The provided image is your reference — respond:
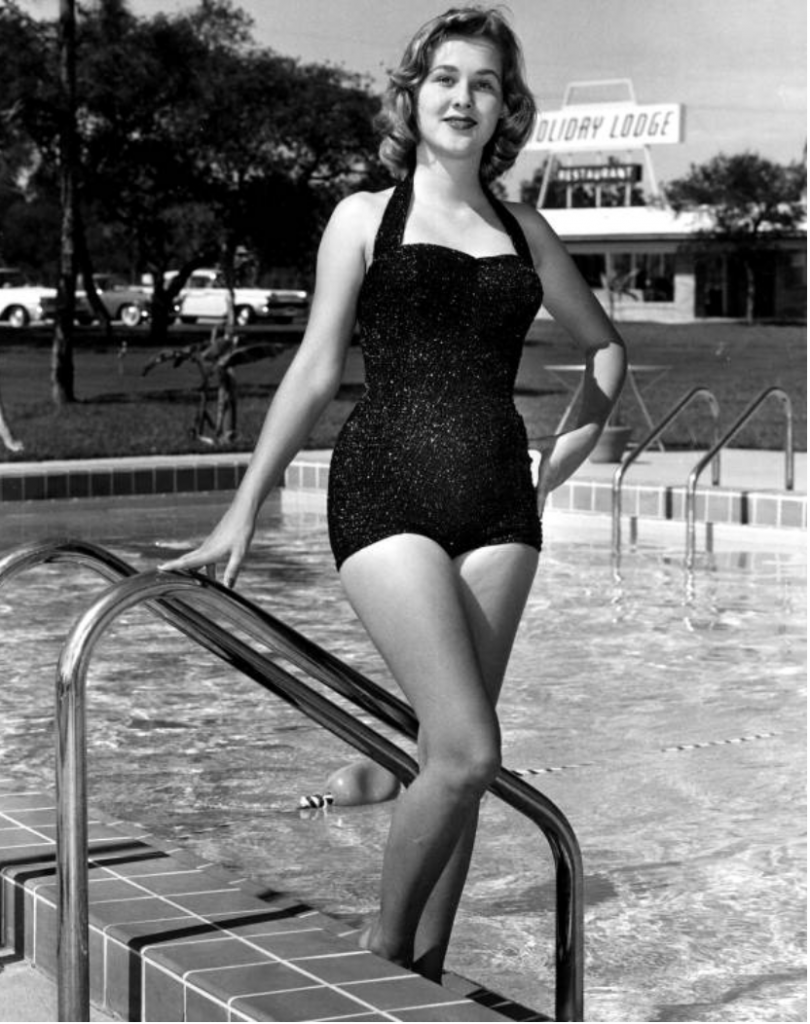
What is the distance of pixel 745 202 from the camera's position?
182ft

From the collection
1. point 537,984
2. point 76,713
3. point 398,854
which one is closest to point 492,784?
point 398,854

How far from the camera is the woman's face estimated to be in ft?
9.32

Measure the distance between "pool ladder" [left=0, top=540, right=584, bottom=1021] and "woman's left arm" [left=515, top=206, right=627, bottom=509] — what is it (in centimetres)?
45

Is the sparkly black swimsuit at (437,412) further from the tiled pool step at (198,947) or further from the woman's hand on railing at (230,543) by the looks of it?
the tiled pool step at (198,947)

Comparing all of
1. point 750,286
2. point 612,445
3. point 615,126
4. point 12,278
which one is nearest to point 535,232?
point 612,445

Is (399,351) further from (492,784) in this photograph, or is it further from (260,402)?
(260,402)

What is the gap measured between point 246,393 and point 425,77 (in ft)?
63.5

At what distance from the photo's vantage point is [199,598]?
2.73m

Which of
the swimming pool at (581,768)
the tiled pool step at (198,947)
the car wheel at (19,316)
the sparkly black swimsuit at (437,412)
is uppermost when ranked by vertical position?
the car wheel at (19,316)

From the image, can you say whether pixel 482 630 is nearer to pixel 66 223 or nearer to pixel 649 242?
pixel 66 223

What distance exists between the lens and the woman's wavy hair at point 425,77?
112 inches

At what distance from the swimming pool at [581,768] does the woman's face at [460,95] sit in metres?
1.69

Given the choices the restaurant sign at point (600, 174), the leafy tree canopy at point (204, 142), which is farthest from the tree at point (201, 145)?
the restaurant sign at point (600, 174)

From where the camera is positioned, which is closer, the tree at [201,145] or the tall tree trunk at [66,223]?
the tall tree trunk at [66,223]
